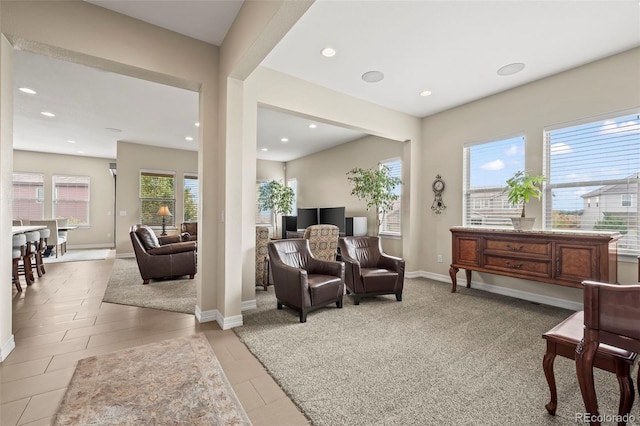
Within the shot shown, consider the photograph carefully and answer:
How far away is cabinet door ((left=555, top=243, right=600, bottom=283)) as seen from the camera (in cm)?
289

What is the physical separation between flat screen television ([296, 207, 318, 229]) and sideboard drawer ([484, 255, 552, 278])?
4253 millimetres

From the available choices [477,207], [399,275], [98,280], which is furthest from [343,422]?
[98,280]

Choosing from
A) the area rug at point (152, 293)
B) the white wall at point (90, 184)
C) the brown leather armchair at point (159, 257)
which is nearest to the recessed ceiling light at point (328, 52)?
the area rug at point (152, 293)

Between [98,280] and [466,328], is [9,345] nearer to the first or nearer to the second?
[98,280]

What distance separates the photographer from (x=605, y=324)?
4.34 ft

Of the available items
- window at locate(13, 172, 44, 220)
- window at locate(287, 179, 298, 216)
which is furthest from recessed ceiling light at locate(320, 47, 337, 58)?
window at locate(13, 172, 44, 220)

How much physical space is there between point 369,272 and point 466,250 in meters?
1.49

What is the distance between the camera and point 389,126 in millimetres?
4754

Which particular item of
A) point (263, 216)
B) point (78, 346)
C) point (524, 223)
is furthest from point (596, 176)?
point (263, 216)

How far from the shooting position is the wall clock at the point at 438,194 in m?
4.89

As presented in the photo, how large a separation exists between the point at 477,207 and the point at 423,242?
1138mm

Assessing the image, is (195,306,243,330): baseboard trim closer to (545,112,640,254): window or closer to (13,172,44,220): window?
(545,112,640,254): window

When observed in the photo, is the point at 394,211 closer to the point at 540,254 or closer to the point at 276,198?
the point at 540,254

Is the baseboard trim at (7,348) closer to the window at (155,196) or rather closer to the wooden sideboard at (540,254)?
the wooden sideboard at (540,254)
